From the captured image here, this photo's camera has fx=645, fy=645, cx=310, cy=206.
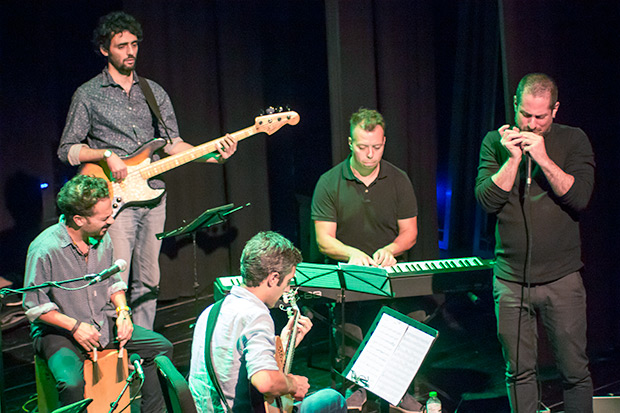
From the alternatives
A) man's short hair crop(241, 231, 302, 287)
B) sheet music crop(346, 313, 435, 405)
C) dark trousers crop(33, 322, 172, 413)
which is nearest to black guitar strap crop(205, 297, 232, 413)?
man's short hair crop(241, 231, 302, 287)

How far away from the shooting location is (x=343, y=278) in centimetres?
405

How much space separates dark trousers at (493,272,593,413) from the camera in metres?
3.75

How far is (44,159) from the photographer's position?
622cm

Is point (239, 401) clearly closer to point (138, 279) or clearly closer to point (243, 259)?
point (243, 259)

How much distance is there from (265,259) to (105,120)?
233cm

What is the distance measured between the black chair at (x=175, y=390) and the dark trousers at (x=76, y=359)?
114 cm

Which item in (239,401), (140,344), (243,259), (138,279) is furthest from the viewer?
(138,279)

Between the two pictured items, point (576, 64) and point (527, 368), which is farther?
point (576, 64)

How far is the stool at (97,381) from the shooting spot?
3.88 m

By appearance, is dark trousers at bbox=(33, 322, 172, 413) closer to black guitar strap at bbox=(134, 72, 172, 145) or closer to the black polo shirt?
the black polo shirt

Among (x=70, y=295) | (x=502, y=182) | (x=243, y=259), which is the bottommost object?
(x=70, y=295)

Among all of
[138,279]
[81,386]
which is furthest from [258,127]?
[81,386]

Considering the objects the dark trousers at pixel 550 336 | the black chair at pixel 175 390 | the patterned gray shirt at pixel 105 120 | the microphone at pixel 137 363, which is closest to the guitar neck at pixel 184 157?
the patterned gray shirt at pixel 105 120

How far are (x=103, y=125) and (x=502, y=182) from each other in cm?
292
